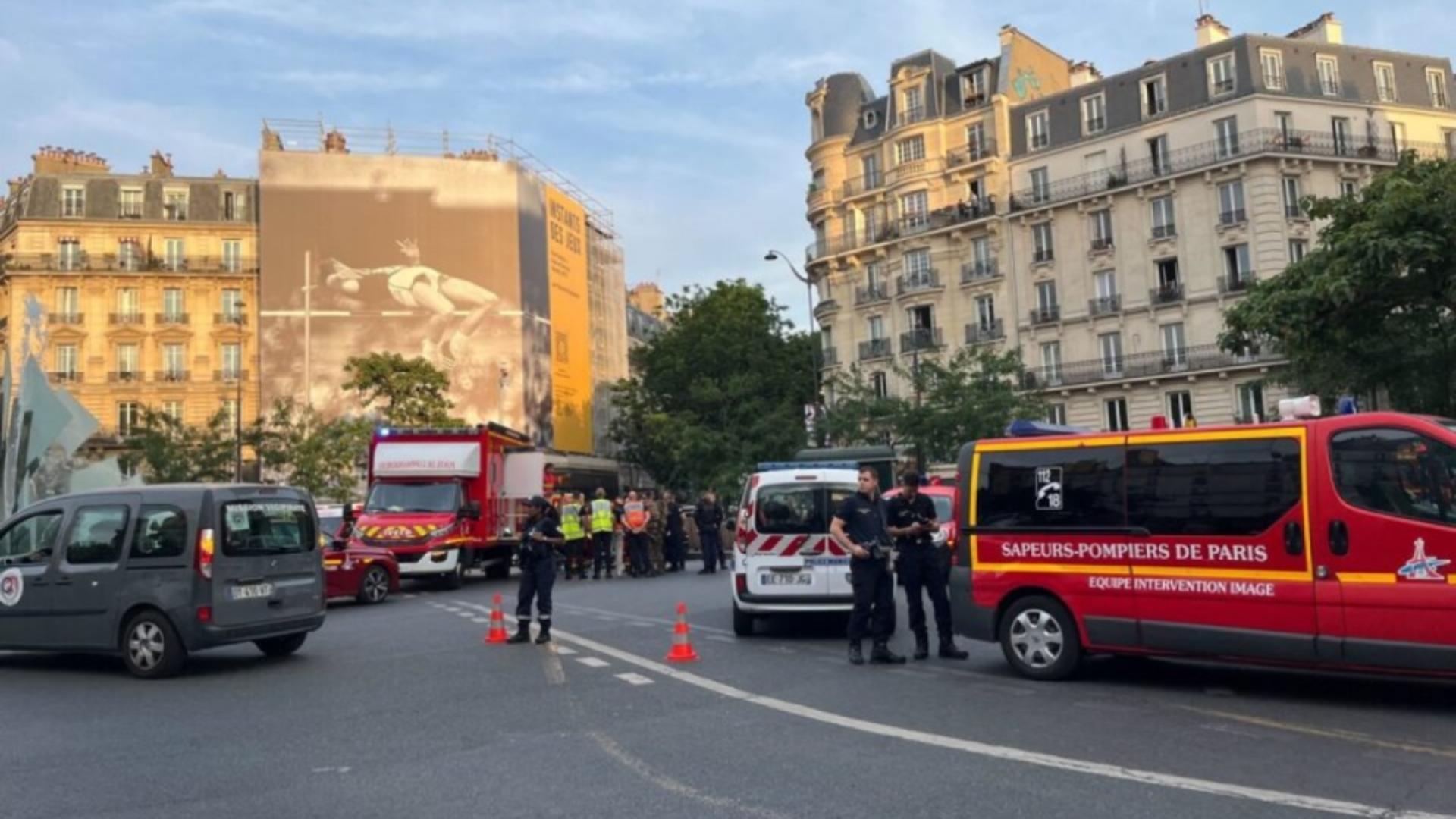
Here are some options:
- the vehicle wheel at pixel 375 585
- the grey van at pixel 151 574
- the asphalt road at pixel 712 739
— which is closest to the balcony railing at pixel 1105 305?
the vehicle wheel at pixel 375 585

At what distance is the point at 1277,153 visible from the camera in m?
46.4

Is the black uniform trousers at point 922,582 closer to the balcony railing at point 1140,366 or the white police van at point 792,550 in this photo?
the white police van at point 792,550

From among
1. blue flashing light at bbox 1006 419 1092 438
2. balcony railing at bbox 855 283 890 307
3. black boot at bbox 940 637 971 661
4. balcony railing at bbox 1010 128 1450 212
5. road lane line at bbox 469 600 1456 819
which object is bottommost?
road lane line at bbox 469 600 1456 819

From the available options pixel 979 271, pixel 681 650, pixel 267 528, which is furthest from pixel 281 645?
pixel 979 271

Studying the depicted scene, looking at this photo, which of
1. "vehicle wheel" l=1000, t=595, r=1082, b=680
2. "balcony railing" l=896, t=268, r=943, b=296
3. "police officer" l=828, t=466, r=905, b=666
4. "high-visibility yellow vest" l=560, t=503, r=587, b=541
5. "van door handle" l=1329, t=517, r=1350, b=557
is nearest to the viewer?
"van door handle" l=1329, t=517, r=1350, b=557

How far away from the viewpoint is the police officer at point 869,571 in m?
10.5

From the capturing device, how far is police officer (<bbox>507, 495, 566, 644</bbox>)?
12820 mm

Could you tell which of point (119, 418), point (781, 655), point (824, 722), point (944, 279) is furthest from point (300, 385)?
point (824, 722)

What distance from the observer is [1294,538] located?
326 inches

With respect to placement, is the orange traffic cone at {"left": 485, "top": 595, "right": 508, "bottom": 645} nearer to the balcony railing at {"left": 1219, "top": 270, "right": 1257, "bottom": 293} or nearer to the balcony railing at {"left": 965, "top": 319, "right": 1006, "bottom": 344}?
the balcony railing at {"left": 1219, "top": 270, "right": 1257, "bottom": 293}

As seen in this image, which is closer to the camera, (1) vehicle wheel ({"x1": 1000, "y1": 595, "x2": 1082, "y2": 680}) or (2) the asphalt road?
(2) the asphalt road

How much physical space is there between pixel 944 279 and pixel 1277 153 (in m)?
15.6

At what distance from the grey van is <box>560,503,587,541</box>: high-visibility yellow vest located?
1262 centimetres

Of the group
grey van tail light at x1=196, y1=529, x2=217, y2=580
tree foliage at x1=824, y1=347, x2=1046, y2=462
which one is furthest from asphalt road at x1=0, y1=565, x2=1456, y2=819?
tree foliage at x1=824, y1=347, x2=1046, y2=462
